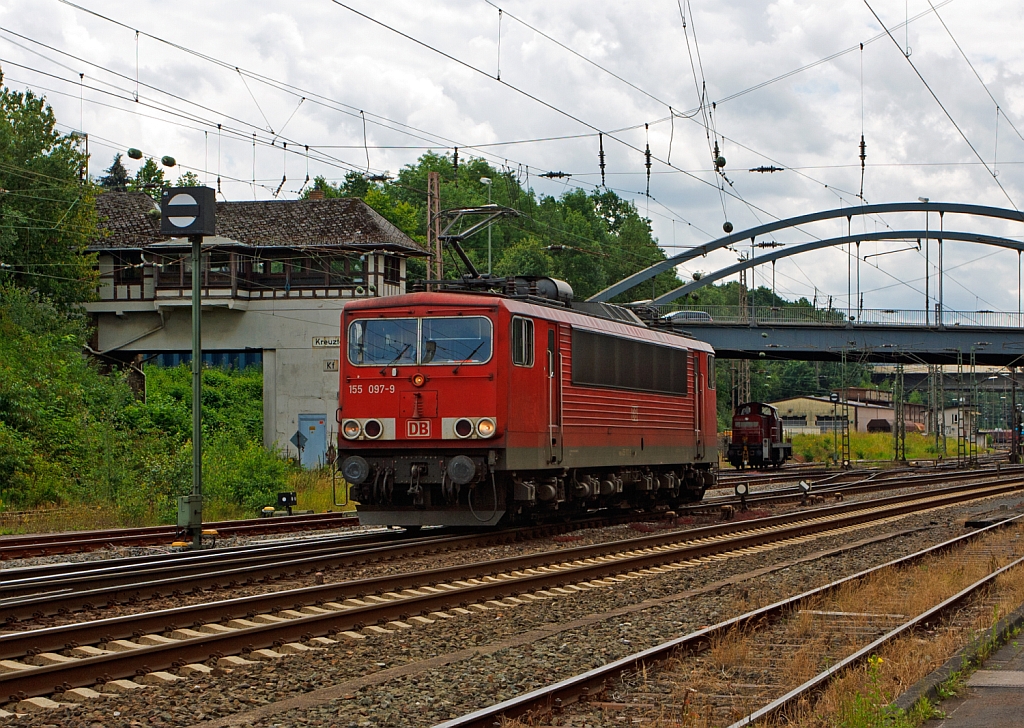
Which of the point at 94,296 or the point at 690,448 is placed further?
the point at 94,296

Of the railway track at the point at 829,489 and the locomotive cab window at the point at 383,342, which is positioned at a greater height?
the locomotive cab window at the point at 383,342

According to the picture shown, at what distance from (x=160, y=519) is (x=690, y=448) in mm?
10509

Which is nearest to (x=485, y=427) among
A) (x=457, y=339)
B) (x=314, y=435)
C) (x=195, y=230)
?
(x=457, y=339)

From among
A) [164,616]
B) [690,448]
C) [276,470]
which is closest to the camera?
[164,616]

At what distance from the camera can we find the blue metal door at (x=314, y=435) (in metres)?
43.4

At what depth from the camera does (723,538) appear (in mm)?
19297

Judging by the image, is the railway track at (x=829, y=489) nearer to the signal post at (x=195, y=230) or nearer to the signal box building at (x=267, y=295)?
the signal post at (x=195, y=230)

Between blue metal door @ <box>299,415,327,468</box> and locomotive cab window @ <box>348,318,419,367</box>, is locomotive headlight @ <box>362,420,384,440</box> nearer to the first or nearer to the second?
locomotive cab window @ <box>348,318,419,367</box>

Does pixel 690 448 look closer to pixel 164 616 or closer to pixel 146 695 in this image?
pixel 164 616

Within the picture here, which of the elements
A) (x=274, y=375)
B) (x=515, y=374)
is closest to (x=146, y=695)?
(x=515, y=374)

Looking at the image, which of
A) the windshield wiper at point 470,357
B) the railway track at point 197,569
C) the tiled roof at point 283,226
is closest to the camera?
the railway track at point 197,569

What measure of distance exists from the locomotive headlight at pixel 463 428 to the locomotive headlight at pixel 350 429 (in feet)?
5.05

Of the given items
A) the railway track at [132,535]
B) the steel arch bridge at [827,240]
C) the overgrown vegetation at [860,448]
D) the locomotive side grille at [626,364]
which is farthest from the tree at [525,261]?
the railway track at [132,535]

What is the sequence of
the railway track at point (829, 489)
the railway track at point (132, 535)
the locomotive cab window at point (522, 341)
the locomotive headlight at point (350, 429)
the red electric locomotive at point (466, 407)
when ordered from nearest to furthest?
the railway track at point (132, 535)
the red electric locomotive at point (466, 407)
the locomotive cab window at point (522, 341)
the locomotive headlight at point (350, 429)
the railway track at point (829, 489)
